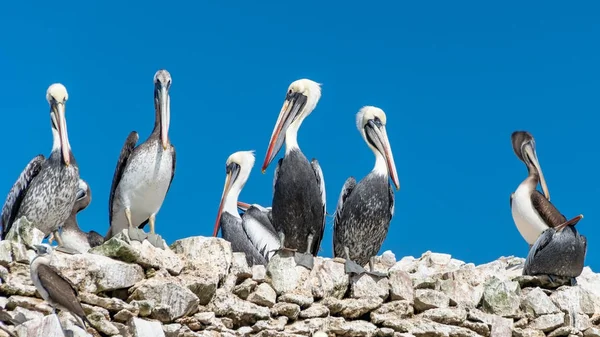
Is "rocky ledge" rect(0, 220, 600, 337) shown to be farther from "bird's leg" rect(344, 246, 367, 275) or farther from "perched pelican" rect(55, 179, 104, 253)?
"perched pelican" rect(55, 179, 104, 253)

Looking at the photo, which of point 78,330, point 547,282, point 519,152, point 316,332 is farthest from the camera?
point 519,152

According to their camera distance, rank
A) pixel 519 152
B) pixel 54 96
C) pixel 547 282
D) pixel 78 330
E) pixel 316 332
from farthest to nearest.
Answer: pixel 519 152
pixel 547 282
pixel 54 96
pixel 316 332
pixel 78 330

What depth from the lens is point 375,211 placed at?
1204cm

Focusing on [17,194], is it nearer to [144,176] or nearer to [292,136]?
[144,176]

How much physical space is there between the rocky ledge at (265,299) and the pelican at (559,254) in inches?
7.6

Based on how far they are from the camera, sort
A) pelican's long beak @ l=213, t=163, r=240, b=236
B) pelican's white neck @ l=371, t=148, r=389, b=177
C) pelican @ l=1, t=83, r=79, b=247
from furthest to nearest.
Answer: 1. pelican's long beak @ l=213, t=163, r=240, b=236
2. pelican's white neck @ l=371, t=148, r=389, b=177
3. pelican @ l=1, t=83, r=79, b=247

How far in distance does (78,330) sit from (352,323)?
2.77 metres

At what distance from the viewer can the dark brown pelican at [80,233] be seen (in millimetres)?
11852

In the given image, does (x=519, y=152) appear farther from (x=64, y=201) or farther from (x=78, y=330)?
(x=78, y=330)

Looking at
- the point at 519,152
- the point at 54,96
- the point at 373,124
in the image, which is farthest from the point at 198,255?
the point at 519,152

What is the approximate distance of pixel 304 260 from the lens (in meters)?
10.8

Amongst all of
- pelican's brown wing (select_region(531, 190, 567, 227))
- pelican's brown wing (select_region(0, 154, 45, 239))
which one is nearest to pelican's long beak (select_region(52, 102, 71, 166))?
pelican's brown wing (select_region(0, 154, 45, 239))

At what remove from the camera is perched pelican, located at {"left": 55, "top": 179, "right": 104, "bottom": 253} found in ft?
38.9

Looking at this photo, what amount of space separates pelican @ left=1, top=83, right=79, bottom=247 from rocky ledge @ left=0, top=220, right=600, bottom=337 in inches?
43.0
